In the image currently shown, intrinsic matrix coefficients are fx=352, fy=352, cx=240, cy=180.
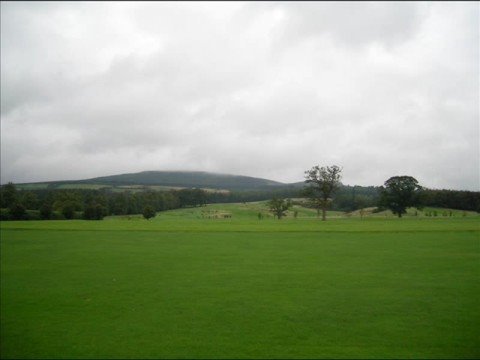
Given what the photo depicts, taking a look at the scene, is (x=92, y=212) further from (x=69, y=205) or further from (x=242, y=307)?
(x=242, y=307)

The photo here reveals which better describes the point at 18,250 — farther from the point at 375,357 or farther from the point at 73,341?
the point at 375,357

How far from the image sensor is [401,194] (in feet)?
288

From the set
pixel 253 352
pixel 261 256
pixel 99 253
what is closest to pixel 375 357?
pixel 253 352

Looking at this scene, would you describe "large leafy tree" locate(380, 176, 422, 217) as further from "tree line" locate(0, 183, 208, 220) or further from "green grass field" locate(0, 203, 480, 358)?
"green grass field" locate(0, 203, 480, 358)

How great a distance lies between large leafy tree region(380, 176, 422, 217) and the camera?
87500 mm

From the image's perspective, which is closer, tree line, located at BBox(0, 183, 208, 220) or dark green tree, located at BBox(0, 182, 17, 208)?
tree line, located at BBox(0, 183, 208, 220)

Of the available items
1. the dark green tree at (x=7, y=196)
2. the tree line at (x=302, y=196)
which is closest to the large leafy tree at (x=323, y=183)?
the tree line at (x=302, y=196)

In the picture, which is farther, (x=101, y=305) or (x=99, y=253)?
(x=99, y=253)

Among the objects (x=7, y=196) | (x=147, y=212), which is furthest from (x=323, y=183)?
(x=7, y=196)

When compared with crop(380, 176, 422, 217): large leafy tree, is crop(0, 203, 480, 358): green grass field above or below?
below

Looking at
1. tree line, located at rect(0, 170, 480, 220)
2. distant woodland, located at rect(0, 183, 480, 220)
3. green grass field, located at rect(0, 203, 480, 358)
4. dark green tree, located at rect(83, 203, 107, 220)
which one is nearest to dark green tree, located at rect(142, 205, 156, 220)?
tree line, located at rect(0, 170, 480, 220)

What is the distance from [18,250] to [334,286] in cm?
2300

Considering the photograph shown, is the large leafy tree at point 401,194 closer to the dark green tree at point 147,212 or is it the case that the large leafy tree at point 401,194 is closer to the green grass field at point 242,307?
the dark green tree at point 147,212

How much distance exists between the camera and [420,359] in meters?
7.86
